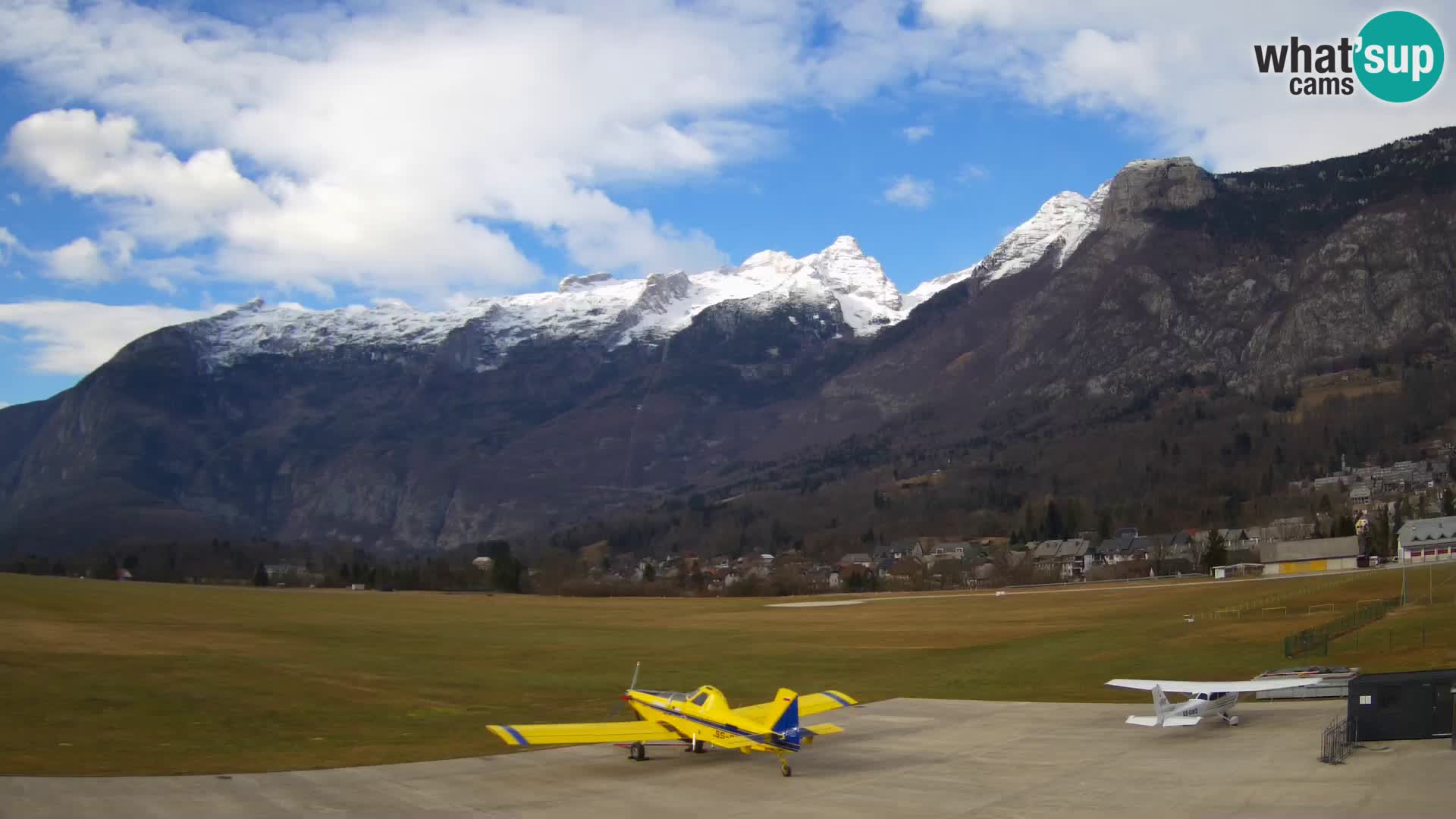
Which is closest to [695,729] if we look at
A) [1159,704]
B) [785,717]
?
[785,717]

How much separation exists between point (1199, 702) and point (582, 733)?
59.0 ft

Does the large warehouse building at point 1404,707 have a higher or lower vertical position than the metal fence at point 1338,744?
higher

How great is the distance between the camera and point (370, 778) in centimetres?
2945

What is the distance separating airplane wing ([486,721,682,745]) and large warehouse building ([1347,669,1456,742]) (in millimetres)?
17702

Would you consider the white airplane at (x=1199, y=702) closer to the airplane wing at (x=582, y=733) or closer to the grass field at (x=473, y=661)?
the grass field at (x=473, y=661)

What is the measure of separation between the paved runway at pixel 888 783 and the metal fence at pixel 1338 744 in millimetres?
304

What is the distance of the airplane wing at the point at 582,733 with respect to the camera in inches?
1140

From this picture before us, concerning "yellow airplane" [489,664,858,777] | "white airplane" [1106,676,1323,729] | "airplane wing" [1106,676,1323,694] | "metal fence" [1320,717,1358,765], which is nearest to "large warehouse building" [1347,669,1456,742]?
"metal fence" [1320,717,1358,765]

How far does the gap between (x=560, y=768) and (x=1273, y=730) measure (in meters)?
20.1

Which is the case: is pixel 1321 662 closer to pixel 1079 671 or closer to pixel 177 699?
pixel 1079 671

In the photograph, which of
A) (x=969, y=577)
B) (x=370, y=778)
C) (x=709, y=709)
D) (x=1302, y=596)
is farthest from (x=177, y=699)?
(x=969, y=577)

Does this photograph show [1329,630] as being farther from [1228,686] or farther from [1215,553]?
[1215,553]

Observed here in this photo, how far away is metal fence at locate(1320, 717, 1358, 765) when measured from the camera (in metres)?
28.0

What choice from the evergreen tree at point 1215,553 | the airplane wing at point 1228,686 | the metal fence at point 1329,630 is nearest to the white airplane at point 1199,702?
the airplane wing at point 1228,686
